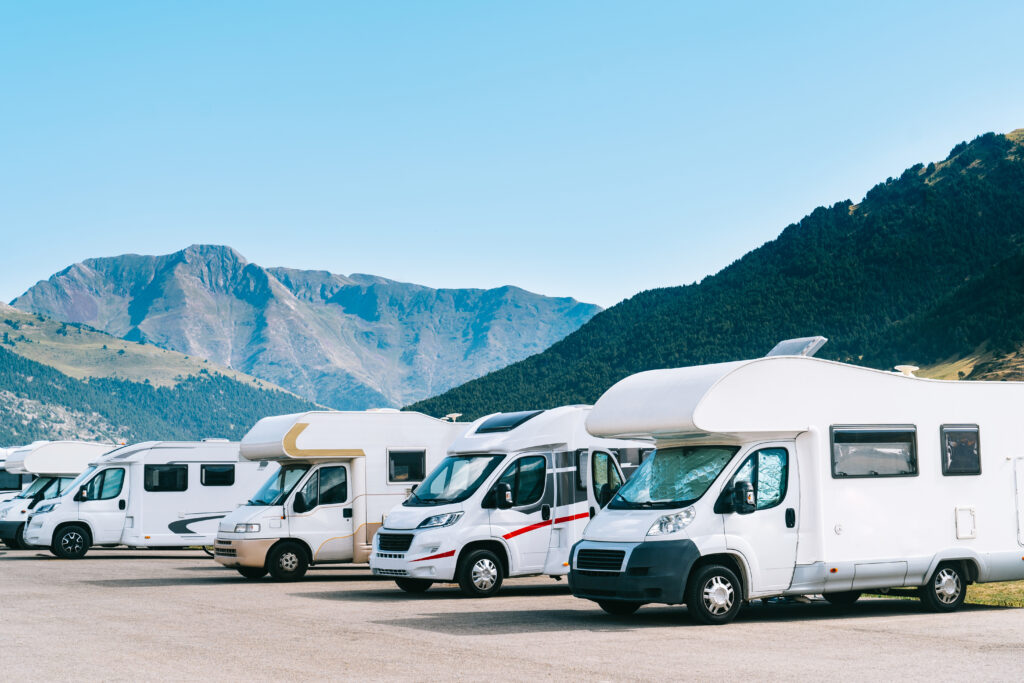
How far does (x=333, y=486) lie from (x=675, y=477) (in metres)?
9.10

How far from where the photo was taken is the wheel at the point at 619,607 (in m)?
14.8

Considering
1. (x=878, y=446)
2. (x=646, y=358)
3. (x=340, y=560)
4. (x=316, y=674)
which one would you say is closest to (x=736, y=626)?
(x=878, y=446)

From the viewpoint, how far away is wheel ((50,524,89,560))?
28297 millimetres

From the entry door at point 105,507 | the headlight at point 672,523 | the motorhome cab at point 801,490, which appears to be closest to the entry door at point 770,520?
the motorhome cab at point 801,490

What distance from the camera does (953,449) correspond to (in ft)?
50.6

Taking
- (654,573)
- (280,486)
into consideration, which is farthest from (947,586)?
(280,486)

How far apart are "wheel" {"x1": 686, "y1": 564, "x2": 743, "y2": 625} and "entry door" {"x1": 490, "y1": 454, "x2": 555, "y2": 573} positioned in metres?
4.49

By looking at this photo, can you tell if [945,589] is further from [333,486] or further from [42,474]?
[42,474]

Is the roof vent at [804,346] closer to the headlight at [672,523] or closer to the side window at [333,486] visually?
the headlight at [672,523]

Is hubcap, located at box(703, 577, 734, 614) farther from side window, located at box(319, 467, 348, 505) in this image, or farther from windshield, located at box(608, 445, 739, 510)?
side window, located at box(319, 467, 348, 505)

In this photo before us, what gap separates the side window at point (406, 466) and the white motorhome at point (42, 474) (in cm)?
1262

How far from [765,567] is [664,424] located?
1932mm

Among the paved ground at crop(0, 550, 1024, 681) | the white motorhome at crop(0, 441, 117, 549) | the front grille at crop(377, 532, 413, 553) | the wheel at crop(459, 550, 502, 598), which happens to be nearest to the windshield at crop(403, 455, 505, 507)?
the front grille at crop(377, 532, 413, 553)

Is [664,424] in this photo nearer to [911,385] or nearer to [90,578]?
[911,385]
